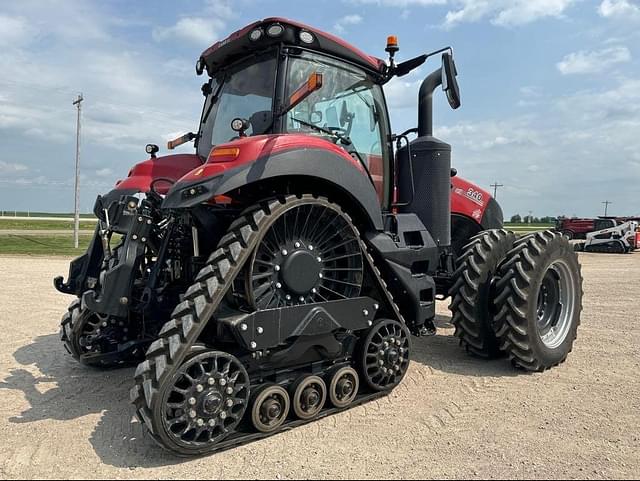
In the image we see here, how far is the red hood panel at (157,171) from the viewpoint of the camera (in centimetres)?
472

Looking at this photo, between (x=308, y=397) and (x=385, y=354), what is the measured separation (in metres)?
0.83

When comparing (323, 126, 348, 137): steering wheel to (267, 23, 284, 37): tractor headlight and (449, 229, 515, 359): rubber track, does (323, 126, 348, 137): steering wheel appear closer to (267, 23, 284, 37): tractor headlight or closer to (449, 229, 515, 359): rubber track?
(267, 23, 284, 37): tractor headlight

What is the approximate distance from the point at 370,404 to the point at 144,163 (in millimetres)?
3085

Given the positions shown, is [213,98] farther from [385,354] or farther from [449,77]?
[385,354]

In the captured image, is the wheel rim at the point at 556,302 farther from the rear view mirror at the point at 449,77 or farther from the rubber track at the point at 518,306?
the rear view mirror at the point at 449,77

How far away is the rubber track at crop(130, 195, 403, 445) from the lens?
3.10 meters

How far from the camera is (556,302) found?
18.4 ft

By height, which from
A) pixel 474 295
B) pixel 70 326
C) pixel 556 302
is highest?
pixel 474 295

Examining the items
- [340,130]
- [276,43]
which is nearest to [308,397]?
[340,130]

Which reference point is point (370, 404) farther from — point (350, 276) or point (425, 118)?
point (425, 118)

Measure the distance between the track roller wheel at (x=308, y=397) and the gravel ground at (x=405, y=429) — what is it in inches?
4.1

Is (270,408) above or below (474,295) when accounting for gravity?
below

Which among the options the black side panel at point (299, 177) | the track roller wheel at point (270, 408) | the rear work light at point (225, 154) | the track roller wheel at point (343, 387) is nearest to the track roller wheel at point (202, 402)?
the track roller wheel at point (270, 408)

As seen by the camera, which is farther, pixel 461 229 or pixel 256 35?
pixel 461 229
